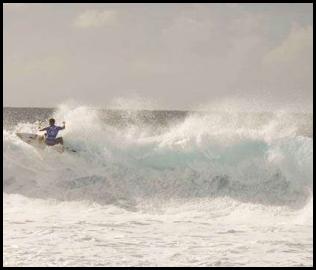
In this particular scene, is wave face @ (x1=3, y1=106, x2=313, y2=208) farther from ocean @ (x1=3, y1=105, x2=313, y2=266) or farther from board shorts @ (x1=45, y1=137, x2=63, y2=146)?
board shorts @ (x1=45, y1=137, x2=63, y2=146)

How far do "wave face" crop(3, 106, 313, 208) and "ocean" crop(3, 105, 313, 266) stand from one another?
0.03m

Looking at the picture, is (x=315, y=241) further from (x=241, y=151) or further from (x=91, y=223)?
(x=241, y=151)

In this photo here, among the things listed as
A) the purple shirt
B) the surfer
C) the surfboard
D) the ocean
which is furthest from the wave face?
the purple shirt

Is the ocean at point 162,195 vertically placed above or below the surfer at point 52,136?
below

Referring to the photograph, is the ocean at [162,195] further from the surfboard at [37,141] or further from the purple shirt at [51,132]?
the purple shirt at [51,132]

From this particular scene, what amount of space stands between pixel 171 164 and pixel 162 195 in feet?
7.86

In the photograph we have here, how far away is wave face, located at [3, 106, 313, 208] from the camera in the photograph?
13695 mm

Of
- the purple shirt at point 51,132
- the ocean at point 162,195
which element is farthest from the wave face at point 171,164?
the purple shirt at point 51,132

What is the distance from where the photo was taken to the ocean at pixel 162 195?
8.33 meters

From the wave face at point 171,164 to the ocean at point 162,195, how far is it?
34 mm

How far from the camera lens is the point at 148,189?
14.2 metres

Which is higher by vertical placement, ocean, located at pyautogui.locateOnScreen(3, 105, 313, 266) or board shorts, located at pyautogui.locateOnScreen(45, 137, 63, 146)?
board shorts, located at pyautogui.locateOnScreen(45, 137, 63, 146)

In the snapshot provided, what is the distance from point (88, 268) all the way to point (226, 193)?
6.97 metres

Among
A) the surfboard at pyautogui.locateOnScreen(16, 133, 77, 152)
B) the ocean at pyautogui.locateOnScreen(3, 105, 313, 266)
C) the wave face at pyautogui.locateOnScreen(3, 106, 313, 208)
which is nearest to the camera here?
the ocean at pyautogui.locateOnScreen(3, 105, 313, 266)
